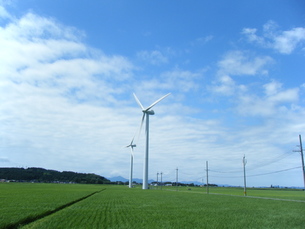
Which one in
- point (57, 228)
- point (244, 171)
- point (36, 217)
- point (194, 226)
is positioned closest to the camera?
point (57, 228)

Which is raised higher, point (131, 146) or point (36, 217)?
point (131, 146)

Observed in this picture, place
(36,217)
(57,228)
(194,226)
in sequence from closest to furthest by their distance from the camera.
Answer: (57,228), (194,226), (36,217)

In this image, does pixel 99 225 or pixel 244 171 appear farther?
pixel 244 171

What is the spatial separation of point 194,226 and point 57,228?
7.84 meters

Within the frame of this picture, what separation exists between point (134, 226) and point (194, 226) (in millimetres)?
3557

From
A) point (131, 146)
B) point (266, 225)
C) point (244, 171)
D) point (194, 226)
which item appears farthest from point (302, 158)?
point (131, 146)

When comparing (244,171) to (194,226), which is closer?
(194,226)

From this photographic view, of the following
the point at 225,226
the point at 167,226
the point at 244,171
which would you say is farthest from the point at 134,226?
the point at 244,171

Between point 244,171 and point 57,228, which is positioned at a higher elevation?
point 244,171

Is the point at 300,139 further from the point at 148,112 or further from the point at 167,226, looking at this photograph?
the point at 148,112

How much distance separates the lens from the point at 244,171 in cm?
6506

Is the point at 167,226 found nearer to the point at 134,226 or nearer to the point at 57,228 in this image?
the point at 134,226

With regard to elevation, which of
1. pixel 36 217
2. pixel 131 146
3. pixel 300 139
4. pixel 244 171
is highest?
pixel 131 146

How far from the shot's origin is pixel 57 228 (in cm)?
1516
